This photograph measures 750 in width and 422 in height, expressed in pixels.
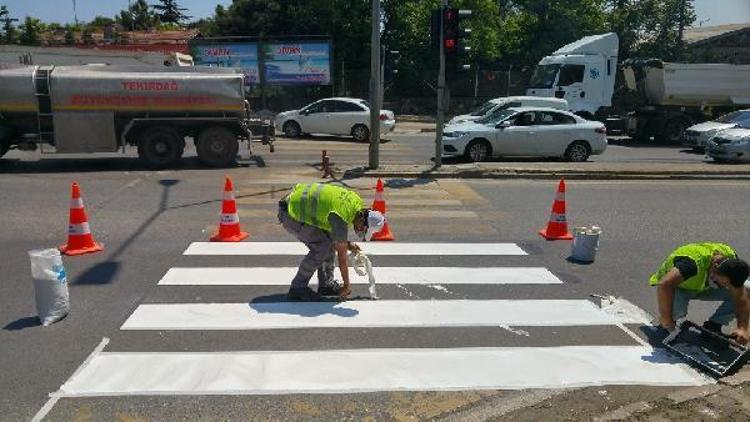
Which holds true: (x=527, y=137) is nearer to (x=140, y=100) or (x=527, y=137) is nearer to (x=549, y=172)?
(x=549, y=172)

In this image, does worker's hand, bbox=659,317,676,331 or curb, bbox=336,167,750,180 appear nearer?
worker's hand, bbox=659,317,676,331

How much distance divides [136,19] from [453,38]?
80.2 m

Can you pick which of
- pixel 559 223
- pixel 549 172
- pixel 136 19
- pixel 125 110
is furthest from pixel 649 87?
pixel 136 19

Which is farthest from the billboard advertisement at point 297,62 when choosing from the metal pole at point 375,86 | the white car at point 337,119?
the metal pole at point 375,86

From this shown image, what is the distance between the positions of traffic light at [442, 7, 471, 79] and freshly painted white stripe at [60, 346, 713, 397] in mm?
9815

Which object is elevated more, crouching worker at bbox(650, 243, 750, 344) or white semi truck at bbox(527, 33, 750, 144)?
white semi truck at bbox(527, 33, 750, 144)

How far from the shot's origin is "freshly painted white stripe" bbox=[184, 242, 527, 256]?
320 inches

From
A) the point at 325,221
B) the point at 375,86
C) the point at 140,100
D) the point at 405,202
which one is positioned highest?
the point at 375,86

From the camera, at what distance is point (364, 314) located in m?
5.99

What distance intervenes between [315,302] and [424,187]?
7215mm

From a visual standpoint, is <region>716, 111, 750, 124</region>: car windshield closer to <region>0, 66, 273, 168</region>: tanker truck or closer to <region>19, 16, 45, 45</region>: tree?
<region>0, 66, 273, 168</region>: tanker truck

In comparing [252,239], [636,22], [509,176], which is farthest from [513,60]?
[252,239]

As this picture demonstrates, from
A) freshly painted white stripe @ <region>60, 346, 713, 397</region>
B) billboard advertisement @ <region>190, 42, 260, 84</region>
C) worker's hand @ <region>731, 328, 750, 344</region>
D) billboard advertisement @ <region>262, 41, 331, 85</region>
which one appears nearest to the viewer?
freshly painted white stripe @ <region>60, 346, 713, 397</region>

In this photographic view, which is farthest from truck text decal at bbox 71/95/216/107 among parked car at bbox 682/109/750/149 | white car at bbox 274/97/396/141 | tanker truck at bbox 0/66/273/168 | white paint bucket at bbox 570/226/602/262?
parked car at bbox 682/109/750/149
